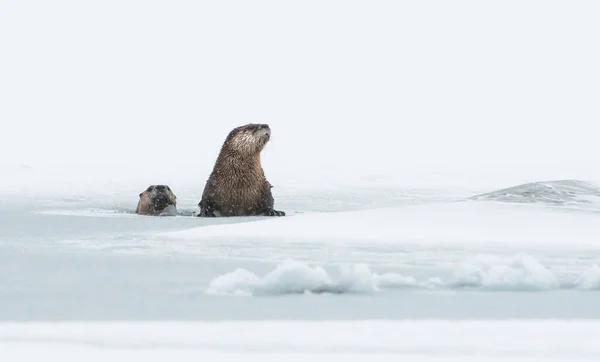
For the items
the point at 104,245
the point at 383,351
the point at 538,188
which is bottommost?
the point at 383,351

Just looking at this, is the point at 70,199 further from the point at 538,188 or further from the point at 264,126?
the point at 538,188

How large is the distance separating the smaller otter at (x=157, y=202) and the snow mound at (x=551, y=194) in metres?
3.89

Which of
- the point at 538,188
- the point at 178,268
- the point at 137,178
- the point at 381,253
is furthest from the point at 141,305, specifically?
the point at 137,178

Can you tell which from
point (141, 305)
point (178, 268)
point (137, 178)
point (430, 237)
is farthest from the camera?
point (137, 178)

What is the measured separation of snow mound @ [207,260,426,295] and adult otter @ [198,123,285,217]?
20.7 ft

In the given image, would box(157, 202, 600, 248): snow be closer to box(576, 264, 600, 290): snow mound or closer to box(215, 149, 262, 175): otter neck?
box(576, 264, 600, 290): snow mound

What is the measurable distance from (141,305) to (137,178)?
23671 mm

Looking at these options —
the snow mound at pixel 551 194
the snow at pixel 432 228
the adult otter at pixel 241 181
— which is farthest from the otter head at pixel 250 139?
the snow mound at pixel 551 194

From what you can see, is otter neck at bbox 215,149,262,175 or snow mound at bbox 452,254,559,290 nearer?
snow mound at bbox 452,254,559,290

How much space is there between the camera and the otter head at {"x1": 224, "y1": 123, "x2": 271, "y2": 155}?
38.5ft

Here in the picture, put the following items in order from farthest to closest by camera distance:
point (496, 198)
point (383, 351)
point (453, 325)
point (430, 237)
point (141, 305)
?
point (496, 198) → point (430, 237) → point (141, 305) → point (453, 325) → point (383, 351)

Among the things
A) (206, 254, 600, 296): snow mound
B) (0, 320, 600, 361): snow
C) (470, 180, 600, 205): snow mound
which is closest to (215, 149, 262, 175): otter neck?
(470, 180, 600, 205): snow mound

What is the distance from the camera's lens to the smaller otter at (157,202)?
12453mm

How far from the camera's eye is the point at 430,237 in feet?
26.7
